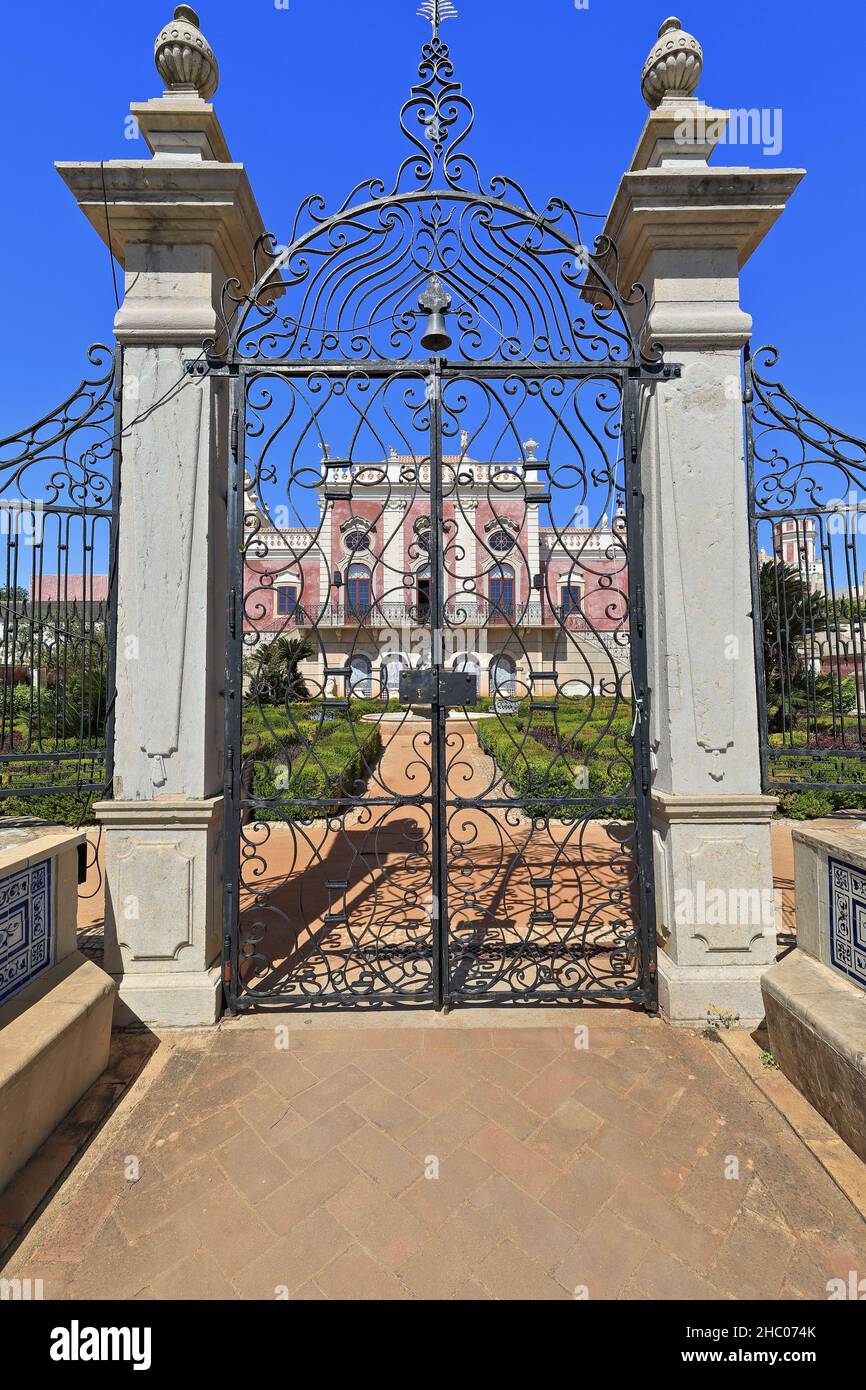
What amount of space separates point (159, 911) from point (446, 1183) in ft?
6.02

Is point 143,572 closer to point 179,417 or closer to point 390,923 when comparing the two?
point 179,417

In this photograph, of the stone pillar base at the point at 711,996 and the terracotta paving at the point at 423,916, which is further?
the terracotta paving at the point at 423,916

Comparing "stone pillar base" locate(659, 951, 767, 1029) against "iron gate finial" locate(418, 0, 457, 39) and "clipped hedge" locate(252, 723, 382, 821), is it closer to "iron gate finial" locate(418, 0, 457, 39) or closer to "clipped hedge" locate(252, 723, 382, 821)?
"clipped hedge" locate(252, 723, 382, 821)

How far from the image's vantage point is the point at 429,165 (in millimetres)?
3303

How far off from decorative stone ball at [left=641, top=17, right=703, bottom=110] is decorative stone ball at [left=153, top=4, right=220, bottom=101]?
2429 millimetres

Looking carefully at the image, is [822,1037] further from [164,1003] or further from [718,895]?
[164,1003]

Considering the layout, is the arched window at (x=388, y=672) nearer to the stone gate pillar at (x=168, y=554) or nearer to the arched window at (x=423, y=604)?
the arched window at (x=423, y=604)

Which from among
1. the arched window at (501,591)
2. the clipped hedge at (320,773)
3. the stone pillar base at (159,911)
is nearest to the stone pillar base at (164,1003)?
the stone pillar base at (159,911)

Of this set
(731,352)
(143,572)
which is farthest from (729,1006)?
(143,572)

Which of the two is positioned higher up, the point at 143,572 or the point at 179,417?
the point at 179,417

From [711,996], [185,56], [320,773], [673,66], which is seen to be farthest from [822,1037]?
[320,773]

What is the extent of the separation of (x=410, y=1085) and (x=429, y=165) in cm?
477

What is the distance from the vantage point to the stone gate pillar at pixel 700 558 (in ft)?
9.90

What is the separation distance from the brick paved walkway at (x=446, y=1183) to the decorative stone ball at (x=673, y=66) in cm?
508
